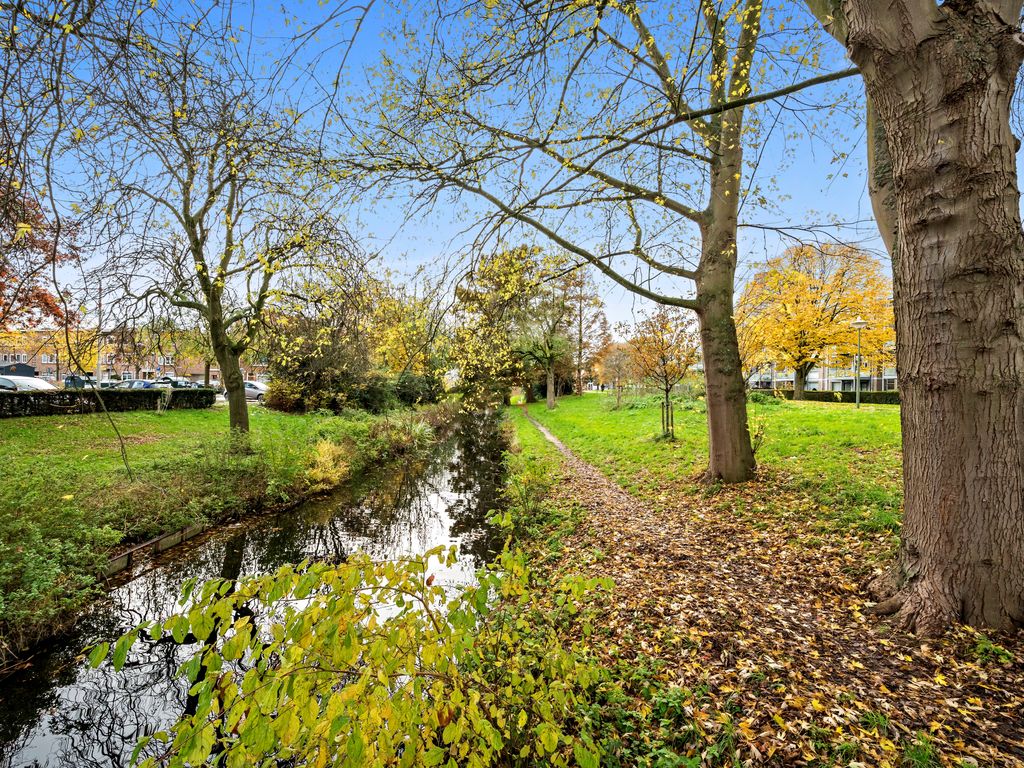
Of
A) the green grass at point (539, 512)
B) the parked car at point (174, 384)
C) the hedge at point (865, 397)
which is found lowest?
the green grass at point (539, 512)

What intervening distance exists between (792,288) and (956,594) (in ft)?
60.9

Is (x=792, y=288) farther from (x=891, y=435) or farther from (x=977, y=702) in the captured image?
(x=977, y=702)

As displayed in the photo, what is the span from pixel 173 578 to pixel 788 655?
23.3 ft

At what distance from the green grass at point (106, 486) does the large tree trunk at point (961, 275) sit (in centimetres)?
525

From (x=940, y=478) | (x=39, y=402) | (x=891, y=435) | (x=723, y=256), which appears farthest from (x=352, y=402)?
(x=940, y=478)

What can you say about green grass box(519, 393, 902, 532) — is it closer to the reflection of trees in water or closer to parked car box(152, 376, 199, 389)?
the reflection of trees in water

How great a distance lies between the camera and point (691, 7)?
484 centimetres

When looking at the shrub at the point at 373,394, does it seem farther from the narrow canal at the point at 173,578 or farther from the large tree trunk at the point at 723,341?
the large tree trunk at the point at 723,341

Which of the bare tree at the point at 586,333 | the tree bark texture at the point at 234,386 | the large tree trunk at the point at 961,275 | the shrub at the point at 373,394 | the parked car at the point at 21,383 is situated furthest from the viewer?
the bare tree at the point at 586,333

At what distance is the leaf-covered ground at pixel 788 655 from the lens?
7.78 ft

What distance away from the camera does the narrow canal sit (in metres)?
3.56

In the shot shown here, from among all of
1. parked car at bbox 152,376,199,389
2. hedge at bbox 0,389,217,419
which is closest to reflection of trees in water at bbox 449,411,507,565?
hedge at bbox 0,389,217,419

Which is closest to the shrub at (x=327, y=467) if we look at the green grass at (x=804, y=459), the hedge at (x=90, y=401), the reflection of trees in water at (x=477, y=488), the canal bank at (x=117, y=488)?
the canal bank at (x=117, y=488)

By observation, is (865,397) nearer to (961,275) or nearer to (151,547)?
(961,275)
